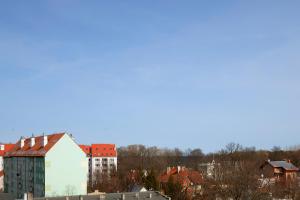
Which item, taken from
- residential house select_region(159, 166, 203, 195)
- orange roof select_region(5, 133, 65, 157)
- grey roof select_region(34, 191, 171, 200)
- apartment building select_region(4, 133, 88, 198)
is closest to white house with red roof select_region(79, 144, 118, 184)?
residential house select_region(159, 166, 203, 195)

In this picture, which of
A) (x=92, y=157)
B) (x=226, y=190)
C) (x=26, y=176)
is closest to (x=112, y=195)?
(x=226, y=190)

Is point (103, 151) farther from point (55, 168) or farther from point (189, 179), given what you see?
point (55, 168)

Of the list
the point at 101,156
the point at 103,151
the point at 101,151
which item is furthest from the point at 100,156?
the point at 103,151

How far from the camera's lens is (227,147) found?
75938mm

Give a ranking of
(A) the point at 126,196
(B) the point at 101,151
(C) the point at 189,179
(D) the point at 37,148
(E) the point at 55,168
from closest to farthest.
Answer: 1. (A) the point at 126,196
2. (E) the point at 55,168
3. (D) the point at 37,148
4. (C) the point at 189,179
5. (B) the point at 101,151

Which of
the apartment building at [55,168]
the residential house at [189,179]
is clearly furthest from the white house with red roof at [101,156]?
the apartment building at [55,168]

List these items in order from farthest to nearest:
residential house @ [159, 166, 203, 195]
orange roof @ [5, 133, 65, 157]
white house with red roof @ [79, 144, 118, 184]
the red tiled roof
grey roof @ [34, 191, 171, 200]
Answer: the red tiled roof < white house with red roof @ [79, 144, 118, 184] < residential house @ [159, 166, 203, 195] < orange roof @ [5, 133, 65, 157] < grey roof @ [34, 191, 171, 200]

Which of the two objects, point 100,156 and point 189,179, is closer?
point 189,179

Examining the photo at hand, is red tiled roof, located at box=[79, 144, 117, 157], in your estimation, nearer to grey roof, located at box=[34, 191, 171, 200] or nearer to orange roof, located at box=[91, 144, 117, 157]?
orange roof, located at box=[91, 144, 117, 157]

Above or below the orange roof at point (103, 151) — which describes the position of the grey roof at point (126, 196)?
below

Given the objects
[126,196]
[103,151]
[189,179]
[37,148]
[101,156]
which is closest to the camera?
[126,196]

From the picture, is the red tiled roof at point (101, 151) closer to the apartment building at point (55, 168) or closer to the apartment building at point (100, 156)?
the apartment building at point (100, 156)

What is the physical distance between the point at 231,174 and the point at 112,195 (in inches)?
634

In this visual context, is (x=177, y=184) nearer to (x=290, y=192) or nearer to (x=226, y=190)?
(x=226, y=190)
